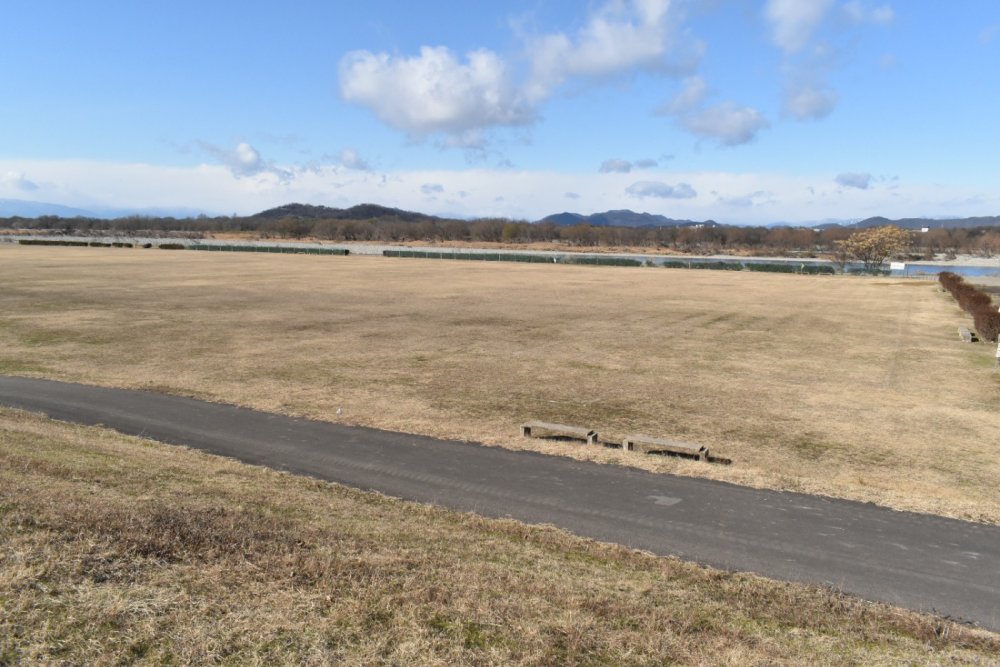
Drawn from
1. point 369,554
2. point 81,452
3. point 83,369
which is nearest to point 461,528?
point 369,554

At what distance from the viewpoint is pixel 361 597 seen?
20.7 feet

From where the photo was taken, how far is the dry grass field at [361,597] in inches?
214

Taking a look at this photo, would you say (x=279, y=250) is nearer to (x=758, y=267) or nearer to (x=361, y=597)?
(x=758, y=267)

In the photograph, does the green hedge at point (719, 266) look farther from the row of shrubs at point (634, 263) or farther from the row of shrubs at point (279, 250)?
the row of shrubs at point (279, 250)

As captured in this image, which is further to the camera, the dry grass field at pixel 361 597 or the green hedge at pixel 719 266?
the green hedge at pixel 719 266

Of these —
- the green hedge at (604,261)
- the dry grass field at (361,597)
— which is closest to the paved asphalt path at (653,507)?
the dry grass field at (361,597)

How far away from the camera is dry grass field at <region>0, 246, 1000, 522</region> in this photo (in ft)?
46.7

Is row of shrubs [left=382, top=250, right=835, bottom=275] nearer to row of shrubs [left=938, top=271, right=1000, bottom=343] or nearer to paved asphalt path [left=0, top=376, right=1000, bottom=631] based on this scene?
row of shrubs [left=938, top=271, right=1000, bottom=343]

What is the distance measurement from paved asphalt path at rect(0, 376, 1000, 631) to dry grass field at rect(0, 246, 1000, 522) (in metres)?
0.95

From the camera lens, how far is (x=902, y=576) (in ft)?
28.2

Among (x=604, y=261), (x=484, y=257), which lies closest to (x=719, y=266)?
(x=604, y=261)

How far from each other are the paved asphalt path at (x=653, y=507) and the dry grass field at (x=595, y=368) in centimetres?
95

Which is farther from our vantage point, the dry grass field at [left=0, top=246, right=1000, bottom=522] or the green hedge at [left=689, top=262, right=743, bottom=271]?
the green hedge at [left=689, top=262, right=743, bottom=271]

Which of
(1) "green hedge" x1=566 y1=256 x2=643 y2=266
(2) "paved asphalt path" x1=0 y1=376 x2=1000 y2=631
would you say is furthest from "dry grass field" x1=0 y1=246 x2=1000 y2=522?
(1) "green hedge" x1=566 y1=256 x2=643 y2=266
